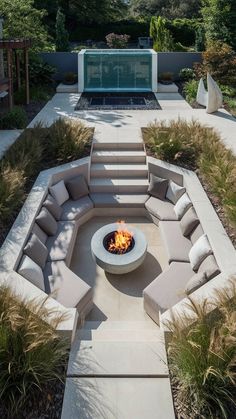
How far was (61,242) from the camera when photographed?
7.12 meters

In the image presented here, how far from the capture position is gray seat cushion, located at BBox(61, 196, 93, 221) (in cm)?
803

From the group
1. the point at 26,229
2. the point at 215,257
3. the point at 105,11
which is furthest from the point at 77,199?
the point at 105,11

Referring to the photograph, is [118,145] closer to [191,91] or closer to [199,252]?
[199,252]

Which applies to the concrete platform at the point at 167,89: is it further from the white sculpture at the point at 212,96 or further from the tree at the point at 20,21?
the tree at the point at 20,21

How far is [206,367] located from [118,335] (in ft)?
5.24

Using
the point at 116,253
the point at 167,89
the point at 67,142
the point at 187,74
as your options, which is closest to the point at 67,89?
the point at 167,89

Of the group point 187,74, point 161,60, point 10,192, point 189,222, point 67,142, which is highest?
point 161,60

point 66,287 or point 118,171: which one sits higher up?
point 118,171

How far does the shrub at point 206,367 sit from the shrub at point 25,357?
127cm

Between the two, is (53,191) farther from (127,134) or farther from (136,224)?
(127,134)

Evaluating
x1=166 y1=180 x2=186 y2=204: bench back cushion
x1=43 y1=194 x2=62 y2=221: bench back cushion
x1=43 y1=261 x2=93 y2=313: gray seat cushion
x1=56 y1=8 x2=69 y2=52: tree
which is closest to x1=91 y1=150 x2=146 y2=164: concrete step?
x1=166 y1=180 x2=186 y2=204: bench back cushion

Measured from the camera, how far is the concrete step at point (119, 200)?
8734 millimetres

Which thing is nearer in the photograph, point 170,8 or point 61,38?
point 61,38

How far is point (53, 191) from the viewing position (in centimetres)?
819
